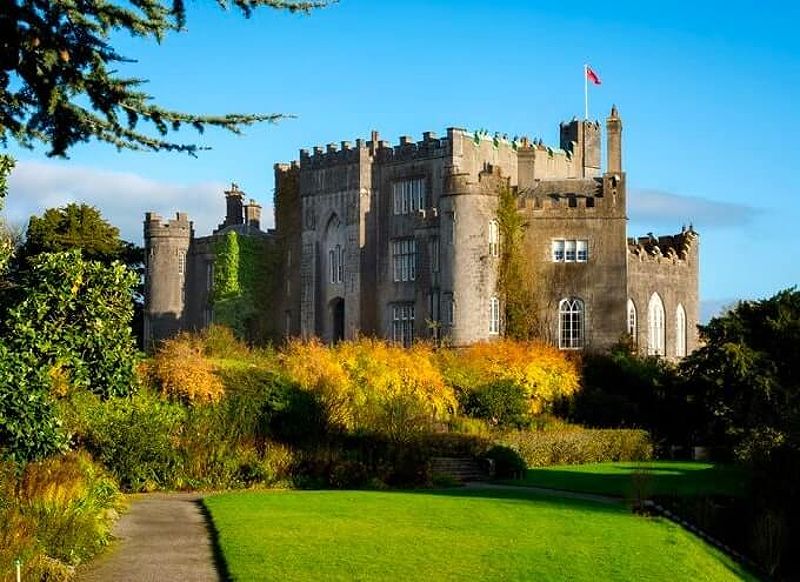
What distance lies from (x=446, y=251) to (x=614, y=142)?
10.1 m

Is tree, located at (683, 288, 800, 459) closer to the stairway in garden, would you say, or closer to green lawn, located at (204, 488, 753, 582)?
the stairway in garden

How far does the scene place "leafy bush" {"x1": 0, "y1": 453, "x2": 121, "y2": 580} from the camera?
15.4m

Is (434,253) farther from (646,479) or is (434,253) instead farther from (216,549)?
(216,549)

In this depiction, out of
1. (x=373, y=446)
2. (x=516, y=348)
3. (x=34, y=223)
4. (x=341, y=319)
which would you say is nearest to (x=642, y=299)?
(x=516, y=348)

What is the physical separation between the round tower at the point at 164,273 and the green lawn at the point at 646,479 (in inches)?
1077

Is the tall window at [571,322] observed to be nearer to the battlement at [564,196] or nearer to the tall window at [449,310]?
the battlement at [564,196]

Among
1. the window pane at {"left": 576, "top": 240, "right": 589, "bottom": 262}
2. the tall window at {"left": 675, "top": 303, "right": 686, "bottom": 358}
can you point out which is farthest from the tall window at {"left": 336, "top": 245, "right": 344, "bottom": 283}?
the tall window at {"left": 675, "top": 303, "right": 686, "bottom": 358}

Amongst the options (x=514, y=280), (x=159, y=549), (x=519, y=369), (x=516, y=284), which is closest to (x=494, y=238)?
(x=514, y=280)

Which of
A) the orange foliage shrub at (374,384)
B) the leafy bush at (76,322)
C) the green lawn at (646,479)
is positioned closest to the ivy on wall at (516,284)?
the orange foliage shrub at (374,384)

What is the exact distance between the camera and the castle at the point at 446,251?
4747 cm

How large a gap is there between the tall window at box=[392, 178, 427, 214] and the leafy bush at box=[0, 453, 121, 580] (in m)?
30.0

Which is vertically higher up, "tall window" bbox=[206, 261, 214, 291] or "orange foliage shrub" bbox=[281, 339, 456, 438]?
"tall window" bbox=[206, 261, 214, 291]

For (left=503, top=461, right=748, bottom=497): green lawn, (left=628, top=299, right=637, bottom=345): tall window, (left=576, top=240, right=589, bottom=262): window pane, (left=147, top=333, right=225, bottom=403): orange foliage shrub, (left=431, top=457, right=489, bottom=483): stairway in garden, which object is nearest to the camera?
(left=503, top=461, right=748, bottom=497): green lawn

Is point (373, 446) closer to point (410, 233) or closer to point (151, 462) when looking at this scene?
point (151, 462)
